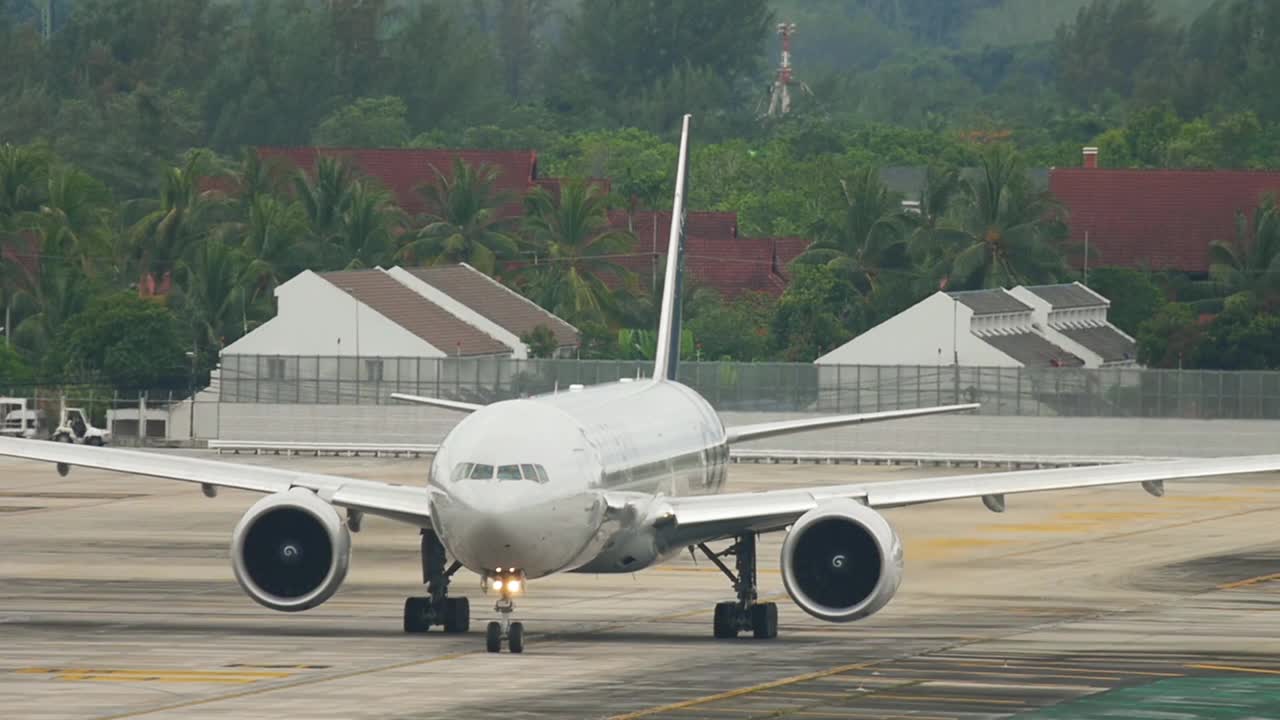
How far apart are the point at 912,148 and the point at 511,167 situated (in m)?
52.2

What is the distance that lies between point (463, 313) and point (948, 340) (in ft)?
67.2

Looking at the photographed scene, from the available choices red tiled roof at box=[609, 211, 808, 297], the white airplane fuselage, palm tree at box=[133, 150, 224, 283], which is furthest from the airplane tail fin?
red tiled roof at box=[609, 211, 808, 297]

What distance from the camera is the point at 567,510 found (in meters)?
35.7

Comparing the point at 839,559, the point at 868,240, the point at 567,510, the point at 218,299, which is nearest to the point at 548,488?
the point at 567,510

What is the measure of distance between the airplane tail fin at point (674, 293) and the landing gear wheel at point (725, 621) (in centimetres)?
834

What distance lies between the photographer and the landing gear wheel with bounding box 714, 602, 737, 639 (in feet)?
132

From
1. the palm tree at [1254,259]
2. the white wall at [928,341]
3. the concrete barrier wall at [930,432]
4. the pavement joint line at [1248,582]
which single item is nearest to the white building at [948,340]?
the white wall at [928,341]

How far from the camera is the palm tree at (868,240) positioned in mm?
121125

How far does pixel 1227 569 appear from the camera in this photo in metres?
54.2

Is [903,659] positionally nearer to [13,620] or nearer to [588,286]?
[13,620]

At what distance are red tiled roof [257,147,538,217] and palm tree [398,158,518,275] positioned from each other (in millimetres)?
23056

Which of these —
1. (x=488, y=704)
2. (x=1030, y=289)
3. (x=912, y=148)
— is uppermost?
(x=912, y=148)

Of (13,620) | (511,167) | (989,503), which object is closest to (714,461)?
(989,503)

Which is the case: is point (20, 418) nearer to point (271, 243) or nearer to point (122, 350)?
point (122, 350)
